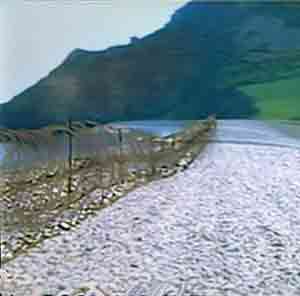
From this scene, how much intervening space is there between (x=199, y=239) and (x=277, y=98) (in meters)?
0.44

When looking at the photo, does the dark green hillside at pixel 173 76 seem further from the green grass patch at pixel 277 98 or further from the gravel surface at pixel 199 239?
the gravel surface at pixel 199 239

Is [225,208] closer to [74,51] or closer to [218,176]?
[218,176]

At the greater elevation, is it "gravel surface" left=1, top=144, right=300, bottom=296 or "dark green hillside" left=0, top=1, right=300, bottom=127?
"dark green hillside" left=0, top=1, right=300, bottom=127

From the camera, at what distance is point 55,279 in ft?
4.75

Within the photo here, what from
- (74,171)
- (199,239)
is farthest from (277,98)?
(74,171)

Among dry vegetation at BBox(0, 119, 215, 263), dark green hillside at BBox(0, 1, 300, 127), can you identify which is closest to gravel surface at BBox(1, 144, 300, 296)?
dry vegetation at BBox(0, 119, 215, 263)

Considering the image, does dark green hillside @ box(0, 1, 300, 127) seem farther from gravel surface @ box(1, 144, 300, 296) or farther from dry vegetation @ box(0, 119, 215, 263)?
gravel surface @ box(1, 144, 300, 296)

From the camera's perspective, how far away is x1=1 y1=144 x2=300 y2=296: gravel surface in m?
1.42

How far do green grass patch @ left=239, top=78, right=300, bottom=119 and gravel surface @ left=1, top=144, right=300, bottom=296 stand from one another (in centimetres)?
10

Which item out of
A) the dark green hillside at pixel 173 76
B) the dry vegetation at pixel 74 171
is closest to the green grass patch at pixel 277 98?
the dark green hillside at pixel 173 76

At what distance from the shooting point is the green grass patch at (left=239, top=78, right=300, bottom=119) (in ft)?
4.90

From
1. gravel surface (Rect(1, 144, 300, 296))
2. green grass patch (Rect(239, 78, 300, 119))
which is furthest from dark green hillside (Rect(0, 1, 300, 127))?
gravel surface (Rect(1, 144, 300, 296))

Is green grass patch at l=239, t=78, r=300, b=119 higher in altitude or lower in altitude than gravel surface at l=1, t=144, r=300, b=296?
higher

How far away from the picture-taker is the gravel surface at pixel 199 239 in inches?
56.0
